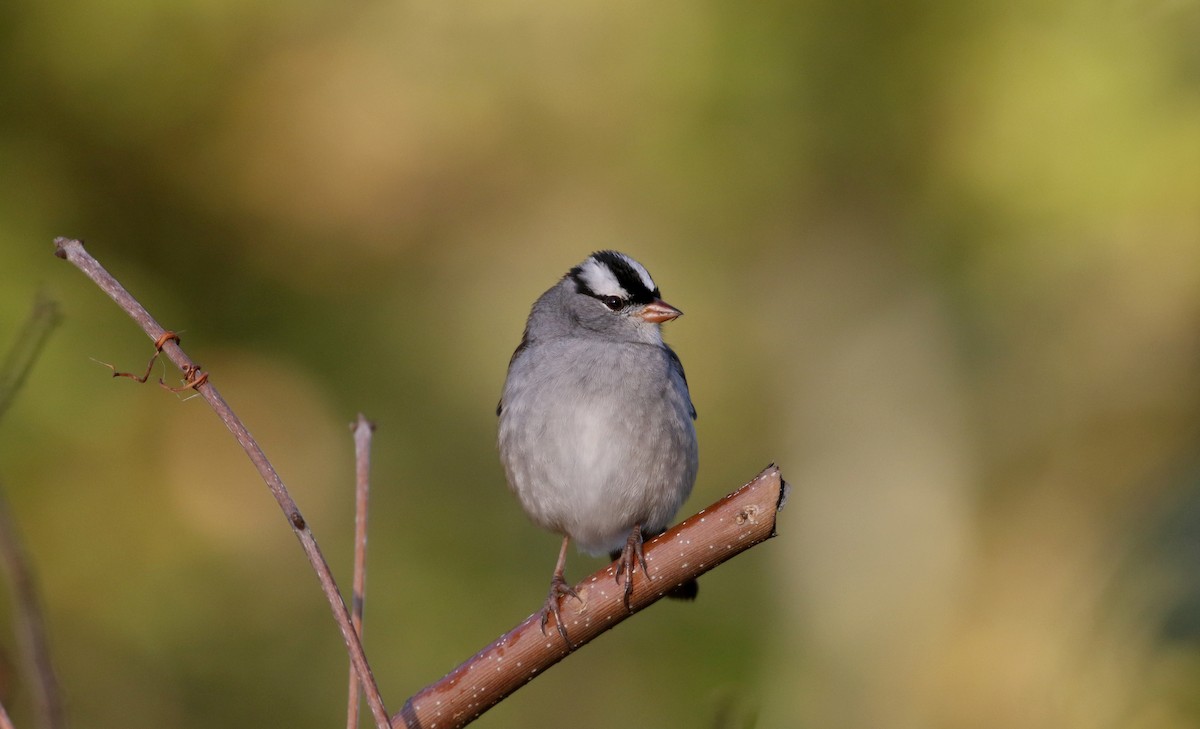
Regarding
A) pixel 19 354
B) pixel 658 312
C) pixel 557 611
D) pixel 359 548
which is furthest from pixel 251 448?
pixel 658 312

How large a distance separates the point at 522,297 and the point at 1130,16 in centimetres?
355

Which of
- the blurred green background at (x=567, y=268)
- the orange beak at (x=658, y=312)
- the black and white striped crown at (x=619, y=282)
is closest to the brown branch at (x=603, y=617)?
the orange beak at (x=658, y=312)

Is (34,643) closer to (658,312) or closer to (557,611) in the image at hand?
(557,611)

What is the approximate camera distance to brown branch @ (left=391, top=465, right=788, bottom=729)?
180cm

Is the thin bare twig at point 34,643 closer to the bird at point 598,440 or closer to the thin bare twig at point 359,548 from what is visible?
the thin bare twig at point 359,548

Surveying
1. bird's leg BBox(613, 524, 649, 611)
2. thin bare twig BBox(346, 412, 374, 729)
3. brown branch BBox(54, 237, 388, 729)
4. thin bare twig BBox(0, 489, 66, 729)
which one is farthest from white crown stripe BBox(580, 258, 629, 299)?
thin bare twig BBox(0, 489, 66, 729)

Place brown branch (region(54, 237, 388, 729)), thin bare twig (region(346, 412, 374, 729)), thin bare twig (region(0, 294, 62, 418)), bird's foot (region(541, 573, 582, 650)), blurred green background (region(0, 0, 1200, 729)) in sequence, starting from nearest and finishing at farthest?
brown branch (region(54, 237, 388, 729)) → thin bare twig (region(346, 412, 374, 729)) → thin bare twig (region(0, 294, 62, 418)) → bird's foot (region(541, 573, 582, 650)) → blurred green background (region(0, 0, 1200, 729))

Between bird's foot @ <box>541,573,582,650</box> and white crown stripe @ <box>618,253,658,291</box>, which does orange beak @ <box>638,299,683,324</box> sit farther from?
bird's foot @ <box>541,573,582,650</box>

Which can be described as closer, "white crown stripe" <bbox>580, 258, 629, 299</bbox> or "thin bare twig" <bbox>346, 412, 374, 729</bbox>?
"thin bare twig" <bbox>346, 412, 374, 729</bbox>

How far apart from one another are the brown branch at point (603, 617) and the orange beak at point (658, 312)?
5.62 feet

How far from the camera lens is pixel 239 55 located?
20.5 ft

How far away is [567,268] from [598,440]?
128 inches

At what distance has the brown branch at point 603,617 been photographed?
1797mm

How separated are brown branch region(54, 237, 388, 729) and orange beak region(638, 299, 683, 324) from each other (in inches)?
91.4
